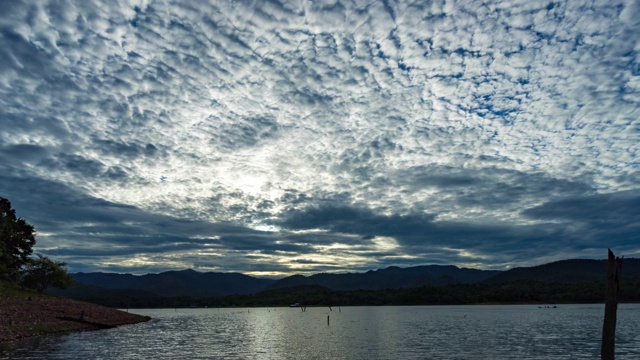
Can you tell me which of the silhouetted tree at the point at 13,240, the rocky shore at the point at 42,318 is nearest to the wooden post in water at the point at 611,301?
the rocky shore at the point at 42,318

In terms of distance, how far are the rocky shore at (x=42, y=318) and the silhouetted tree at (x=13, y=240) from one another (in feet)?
53.7

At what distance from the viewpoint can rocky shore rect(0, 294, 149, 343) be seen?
221ft

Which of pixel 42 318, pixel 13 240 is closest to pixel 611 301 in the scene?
pixel 42 318

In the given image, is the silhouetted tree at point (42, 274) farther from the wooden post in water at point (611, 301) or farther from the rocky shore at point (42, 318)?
the wooden post in water at point (611, 301)

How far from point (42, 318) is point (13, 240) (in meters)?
41.5

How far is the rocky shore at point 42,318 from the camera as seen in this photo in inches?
2653

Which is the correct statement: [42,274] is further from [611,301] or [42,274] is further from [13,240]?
[611,301]

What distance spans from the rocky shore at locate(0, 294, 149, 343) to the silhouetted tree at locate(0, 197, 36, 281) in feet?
53.7

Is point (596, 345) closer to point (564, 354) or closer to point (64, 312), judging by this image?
point (564, 354)

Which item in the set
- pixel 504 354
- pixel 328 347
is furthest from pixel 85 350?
pixel 504 354

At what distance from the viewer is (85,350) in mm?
59031

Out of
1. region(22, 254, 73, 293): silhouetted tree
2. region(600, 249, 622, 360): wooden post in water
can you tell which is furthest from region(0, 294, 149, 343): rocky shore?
region(600, 249, 622, 360): wooden post in water

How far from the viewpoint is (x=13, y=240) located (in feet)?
367

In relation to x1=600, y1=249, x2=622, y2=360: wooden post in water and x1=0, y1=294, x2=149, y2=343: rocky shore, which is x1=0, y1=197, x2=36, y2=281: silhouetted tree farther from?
x1=600, y1=249, x2=622, y2=360: wooden post in water
